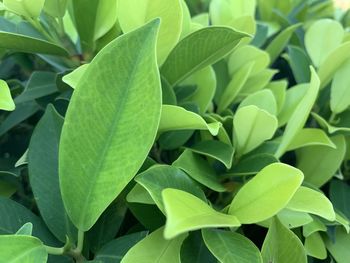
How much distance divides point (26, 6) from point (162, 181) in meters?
0.26

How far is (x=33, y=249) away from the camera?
44 cm

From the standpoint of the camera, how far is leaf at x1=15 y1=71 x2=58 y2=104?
684 mm

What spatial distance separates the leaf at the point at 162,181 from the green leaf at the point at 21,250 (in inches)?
4.2

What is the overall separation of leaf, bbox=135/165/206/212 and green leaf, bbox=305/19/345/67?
1.19 feet

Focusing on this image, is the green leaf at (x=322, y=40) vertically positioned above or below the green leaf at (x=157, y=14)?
below

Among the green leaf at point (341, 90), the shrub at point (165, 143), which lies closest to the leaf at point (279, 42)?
the shrub at point (165, 143)

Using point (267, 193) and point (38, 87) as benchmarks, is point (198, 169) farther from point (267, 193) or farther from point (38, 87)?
point (38, 87)

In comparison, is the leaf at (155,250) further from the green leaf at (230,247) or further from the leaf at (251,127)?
the leaf at (251,127)

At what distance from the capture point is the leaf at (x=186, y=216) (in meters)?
0.37

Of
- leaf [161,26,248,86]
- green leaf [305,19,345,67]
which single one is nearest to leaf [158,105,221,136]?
leaf [161,26,248,86]

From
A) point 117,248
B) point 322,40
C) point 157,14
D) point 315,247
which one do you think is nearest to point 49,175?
point 117,248

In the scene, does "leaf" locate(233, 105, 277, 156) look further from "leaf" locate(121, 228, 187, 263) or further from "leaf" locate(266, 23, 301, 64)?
"leaf" locate(266, 23, 301, 64)

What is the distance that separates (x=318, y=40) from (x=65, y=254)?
0.51 metres

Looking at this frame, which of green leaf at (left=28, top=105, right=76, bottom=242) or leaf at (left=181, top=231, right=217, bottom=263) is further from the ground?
green leaf at (left=28, top=105, right=76, bottom=242)
